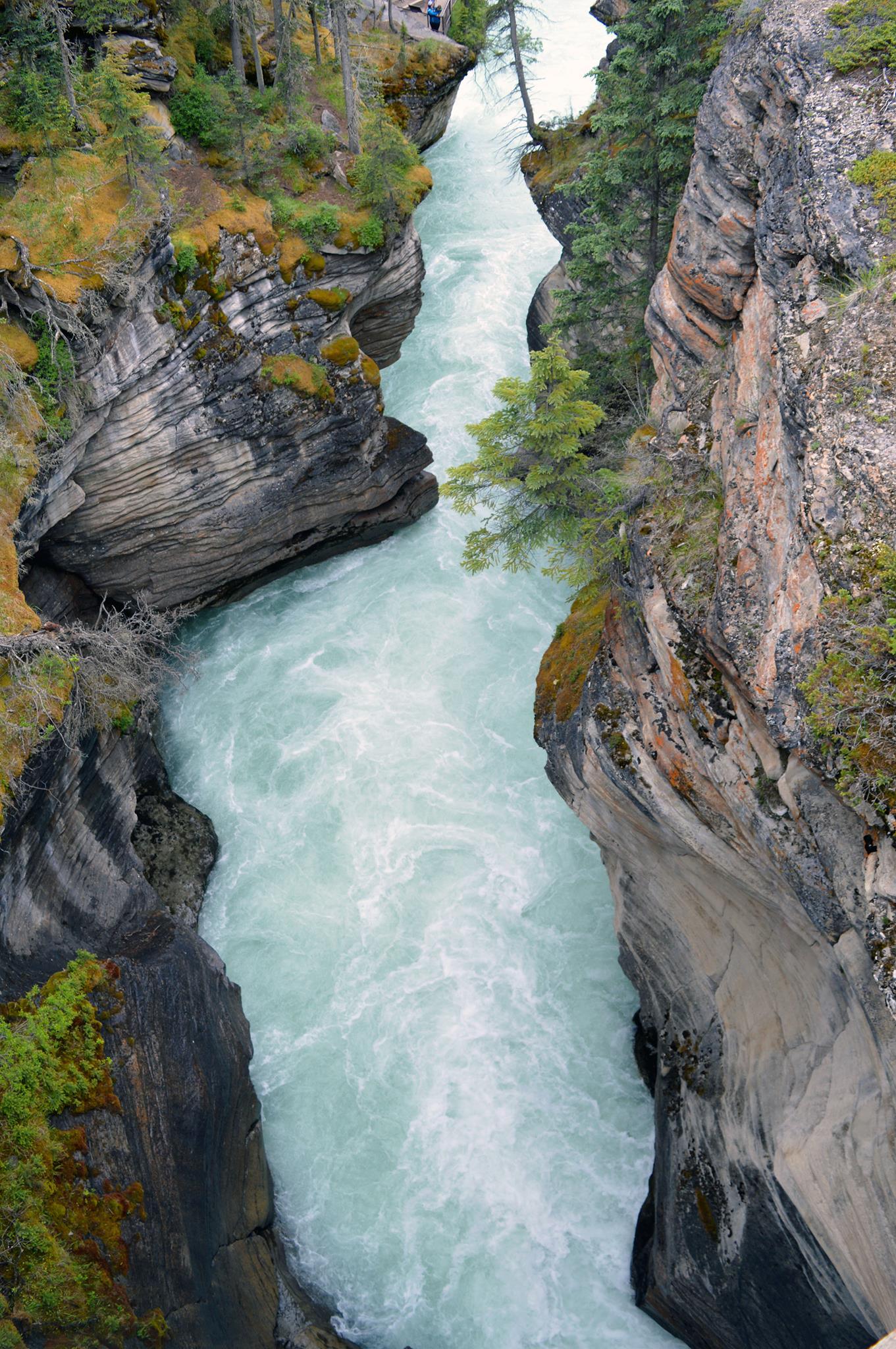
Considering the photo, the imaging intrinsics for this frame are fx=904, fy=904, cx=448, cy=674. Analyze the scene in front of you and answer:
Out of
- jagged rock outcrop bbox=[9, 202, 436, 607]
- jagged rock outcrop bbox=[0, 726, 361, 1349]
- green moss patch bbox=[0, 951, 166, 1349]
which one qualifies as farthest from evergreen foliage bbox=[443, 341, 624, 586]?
green moss patch bbox=[0, 951, 166, 1349]

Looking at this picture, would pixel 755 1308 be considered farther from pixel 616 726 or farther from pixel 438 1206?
pixel 616 726

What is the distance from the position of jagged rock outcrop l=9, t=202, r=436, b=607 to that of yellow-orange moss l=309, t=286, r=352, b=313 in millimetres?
33

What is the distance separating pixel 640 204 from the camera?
19812 mm

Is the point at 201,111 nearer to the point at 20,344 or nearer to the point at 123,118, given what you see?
the point at 123,118

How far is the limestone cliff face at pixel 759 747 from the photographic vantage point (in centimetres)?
889

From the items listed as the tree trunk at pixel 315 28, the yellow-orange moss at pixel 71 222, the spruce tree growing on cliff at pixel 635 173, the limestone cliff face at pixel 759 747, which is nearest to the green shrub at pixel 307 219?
the yellow-orange moss at pixel 71 222

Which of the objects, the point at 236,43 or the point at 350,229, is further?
the point at 236,43

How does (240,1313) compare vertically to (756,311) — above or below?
below

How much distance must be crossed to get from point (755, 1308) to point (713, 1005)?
3694 millimetres

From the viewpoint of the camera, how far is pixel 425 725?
805 inches

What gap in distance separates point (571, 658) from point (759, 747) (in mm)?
6304

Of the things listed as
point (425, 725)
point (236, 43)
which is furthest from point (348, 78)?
point (425, 725)

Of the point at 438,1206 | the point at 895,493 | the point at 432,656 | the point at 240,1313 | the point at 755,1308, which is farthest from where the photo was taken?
the point at 432,656

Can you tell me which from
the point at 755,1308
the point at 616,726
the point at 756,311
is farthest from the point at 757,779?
the point at 755,1308
